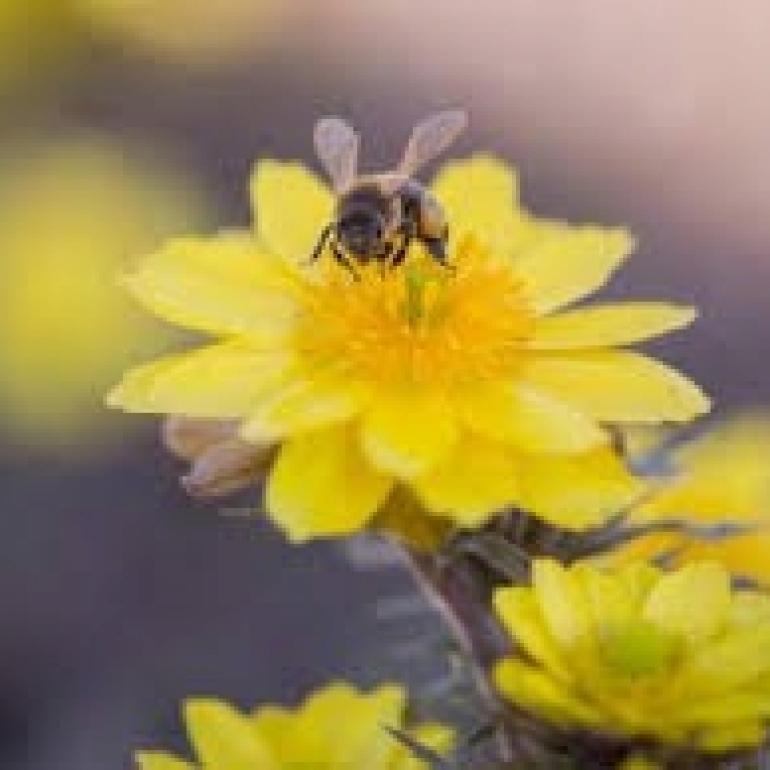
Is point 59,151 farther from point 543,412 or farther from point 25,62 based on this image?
point 543,412

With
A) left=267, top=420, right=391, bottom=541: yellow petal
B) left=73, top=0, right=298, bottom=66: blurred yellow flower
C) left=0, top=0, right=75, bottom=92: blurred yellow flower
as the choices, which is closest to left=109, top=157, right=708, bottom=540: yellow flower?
left=267, top=420, right=391, bottom=541: yellow petal

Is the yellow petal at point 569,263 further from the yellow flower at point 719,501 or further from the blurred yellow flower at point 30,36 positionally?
the blurred yellow flower at point 30,36

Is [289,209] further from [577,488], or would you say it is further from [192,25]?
[192,25]

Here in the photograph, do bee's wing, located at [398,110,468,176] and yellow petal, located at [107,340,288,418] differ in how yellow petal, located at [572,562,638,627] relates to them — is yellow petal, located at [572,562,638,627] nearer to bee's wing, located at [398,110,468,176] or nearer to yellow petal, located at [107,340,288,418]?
yellow petal, located at [107,340,288,418]

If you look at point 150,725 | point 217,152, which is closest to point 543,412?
point 150,725

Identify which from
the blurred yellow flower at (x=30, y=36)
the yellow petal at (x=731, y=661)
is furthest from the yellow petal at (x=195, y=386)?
the blurred yellow flower at (x=30, y=36)
